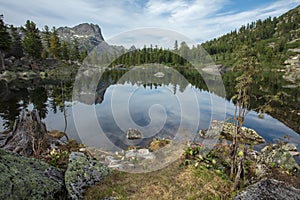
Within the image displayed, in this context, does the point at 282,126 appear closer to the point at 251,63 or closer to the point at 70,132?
the point at 251,63

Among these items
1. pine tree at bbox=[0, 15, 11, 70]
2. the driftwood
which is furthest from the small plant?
pine tree at bbox=[0, 15, 11, 70]

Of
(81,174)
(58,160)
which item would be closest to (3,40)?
(58,160)

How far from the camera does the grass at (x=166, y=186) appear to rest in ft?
12.5

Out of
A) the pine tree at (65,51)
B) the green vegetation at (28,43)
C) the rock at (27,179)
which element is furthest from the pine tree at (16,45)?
the rock at (27,179)

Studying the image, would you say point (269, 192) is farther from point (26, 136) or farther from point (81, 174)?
point (26, 136)

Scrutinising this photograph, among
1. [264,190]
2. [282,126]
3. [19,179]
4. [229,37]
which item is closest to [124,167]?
[19,179]

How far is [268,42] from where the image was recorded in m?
108

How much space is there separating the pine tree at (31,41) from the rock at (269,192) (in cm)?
5868

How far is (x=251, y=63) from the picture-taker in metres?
3.85

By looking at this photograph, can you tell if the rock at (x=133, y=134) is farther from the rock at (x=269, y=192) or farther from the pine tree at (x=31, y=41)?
the pine tree at (x=31, y=41)

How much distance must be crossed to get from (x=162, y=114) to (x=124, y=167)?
9.51m

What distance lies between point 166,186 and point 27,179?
282 centimetres

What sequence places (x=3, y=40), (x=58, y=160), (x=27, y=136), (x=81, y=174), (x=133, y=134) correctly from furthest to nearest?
1. (x=3, y=40)
2. (x=133, y=134)
3. (x=27, y=136)
4. (x=58, y=160)
5. (x=81, y=174)

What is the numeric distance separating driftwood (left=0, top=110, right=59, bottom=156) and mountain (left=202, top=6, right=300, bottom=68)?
54829mm
